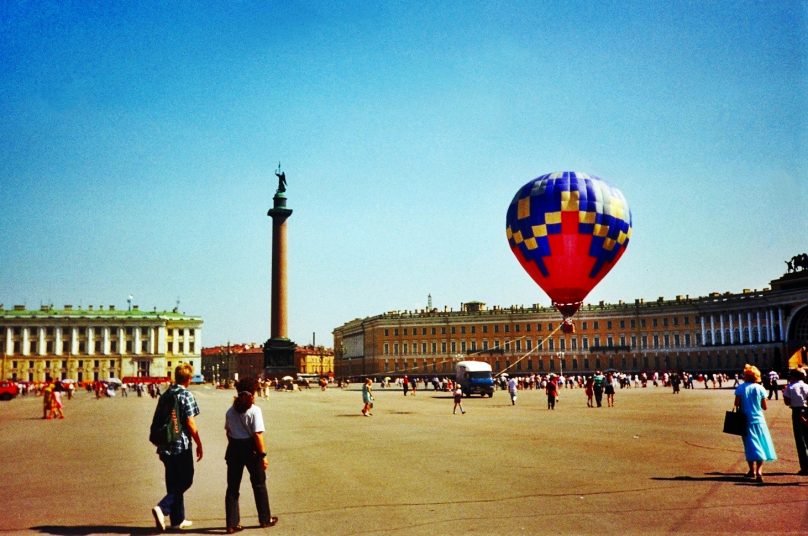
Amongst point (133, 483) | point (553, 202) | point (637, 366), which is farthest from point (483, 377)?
point (637, 366)

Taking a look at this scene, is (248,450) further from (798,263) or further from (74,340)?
(74,340)

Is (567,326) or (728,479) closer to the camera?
(728,479)

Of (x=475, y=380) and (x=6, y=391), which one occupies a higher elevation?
(x=475, y=380)

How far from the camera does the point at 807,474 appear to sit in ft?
35.5

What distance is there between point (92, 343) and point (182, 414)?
149 meters

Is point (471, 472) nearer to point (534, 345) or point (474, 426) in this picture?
point (474, 426)

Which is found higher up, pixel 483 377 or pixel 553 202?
pixel 553 202

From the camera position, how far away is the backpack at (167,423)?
7.95 metres

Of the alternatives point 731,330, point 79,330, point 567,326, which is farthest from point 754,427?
point 79,330

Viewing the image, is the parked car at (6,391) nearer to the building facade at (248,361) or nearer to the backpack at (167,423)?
the backpack at (167,423)

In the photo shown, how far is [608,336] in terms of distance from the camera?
113 meters

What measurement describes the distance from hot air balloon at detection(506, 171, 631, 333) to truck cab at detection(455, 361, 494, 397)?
44.1 feet

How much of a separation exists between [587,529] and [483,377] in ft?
142

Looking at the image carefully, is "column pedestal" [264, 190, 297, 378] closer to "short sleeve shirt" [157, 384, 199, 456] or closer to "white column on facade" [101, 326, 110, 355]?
"short sleeve shirt" [157, 384, 199, 456]
